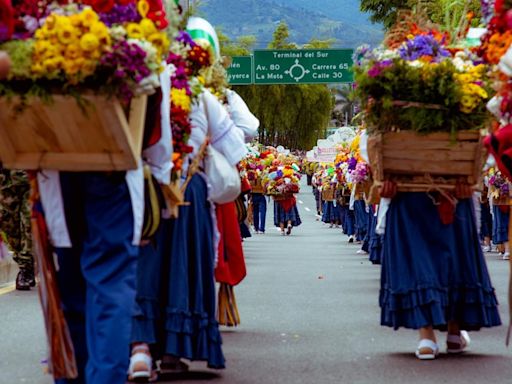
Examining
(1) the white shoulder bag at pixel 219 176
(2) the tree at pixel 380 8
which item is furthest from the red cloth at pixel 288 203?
(1) the white shoulder bag at pixel 219 176

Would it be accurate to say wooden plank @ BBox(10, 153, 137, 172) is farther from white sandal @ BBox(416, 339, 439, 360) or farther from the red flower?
white sandal @ BBox(416, 339, 439, 360)

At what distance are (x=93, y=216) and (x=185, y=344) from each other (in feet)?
6.28

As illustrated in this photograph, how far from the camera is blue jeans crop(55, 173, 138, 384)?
5.66 metres

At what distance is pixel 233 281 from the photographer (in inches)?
376

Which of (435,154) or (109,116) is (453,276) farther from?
(109,116)

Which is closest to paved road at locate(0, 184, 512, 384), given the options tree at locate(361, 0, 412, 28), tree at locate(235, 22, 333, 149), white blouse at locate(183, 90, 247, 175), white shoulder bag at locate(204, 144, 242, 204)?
white shoulder bag at locate(204, 144, 242, 204)

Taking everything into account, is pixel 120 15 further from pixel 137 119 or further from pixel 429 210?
pixel 429 210

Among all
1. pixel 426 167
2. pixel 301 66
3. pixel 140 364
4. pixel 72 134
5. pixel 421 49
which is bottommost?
pixel 140 364

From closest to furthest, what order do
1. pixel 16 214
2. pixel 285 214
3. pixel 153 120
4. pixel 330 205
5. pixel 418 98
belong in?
pixel 153 120 < pixel 418 98 < pixel 16 214 < pixel 285 214 < pixel 330 205

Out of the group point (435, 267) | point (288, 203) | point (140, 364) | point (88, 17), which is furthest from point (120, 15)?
point (288, 203)

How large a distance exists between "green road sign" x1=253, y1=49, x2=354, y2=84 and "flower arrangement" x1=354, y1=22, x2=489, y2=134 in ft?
128

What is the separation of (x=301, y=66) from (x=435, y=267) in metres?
40.2

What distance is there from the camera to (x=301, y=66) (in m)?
48.5

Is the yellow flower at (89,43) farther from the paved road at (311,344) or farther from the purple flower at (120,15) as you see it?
the paved road at (311,344)
